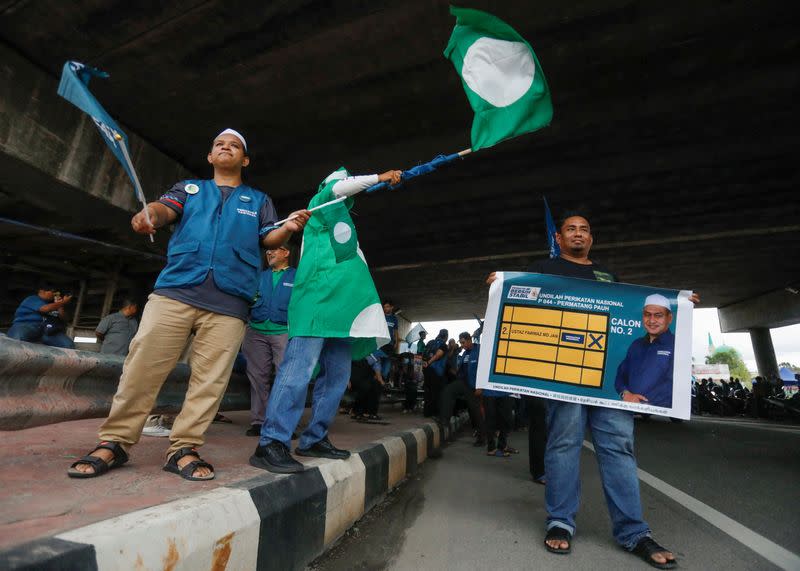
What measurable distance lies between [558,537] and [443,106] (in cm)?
541

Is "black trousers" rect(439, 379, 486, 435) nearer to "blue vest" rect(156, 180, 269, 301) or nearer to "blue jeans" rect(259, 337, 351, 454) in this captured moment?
"blue jeans" rect(259, 337, 351, 454)

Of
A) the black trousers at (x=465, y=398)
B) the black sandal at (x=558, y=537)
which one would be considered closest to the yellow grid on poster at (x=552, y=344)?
the black sandal at (x=558, y=537)

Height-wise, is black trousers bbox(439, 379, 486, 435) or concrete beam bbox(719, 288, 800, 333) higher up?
concrete beam bbox(719, 288, 800, 333)

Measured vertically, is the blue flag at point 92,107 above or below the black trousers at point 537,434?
above

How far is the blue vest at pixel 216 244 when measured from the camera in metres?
2.22

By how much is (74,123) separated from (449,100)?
501cm

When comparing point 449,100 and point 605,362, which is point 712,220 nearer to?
point 449,100

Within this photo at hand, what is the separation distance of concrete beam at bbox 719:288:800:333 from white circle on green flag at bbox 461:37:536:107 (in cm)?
1953

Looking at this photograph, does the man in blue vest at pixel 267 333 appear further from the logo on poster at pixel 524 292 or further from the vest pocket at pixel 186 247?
the logo on poster at pixel 524 292

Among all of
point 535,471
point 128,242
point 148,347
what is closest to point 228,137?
point 148,347

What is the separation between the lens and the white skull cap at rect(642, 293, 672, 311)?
2588 mm

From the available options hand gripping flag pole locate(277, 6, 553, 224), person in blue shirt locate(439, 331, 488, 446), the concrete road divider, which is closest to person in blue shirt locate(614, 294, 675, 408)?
hand gripping flag pole locate(277, 6, 553, 224)

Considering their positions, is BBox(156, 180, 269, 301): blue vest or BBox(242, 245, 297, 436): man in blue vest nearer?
BBox(156, 180, 269, 301): blue vest

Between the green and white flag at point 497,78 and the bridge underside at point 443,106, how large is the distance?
188cm
